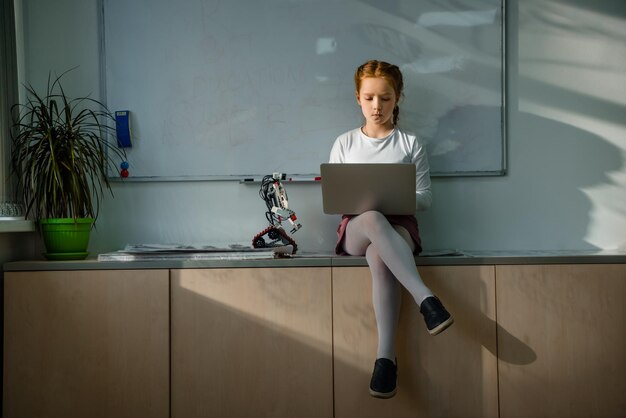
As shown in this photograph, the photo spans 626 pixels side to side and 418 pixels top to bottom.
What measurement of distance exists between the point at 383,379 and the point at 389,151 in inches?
35.8

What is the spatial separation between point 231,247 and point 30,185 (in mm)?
821

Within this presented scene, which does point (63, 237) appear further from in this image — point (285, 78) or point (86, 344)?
point (285, 78)

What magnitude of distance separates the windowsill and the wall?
32 cm

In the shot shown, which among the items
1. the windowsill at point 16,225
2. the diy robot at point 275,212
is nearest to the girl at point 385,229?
the diy robot at point 275,212

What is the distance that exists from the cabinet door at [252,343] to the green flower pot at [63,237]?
438 millimetres

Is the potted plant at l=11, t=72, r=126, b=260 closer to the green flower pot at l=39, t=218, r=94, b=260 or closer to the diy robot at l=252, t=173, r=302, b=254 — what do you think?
the green flower pot at l=39, t=218, r=94, b=260

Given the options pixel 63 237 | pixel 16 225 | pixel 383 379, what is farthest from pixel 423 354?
pixel 16 225

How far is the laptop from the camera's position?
2.17 m

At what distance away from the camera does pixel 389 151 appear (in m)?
2.57

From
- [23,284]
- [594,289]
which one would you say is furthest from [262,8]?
[594,289]

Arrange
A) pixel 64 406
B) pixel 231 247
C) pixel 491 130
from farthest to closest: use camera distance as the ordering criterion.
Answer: pixel 491 130 < pixel 231 247 < pixel 64 406

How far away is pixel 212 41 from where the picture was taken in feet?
9.02

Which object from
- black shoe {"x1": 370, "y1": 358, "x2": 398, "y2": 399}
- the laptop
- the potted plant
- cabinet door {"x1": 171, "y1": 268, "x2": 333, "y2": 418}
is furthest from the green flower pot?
black shoe {"x1": 370, "y1": 358, "x2": 398, "y2": 399}

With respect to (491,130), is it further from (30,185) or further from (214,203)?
(30,185)
